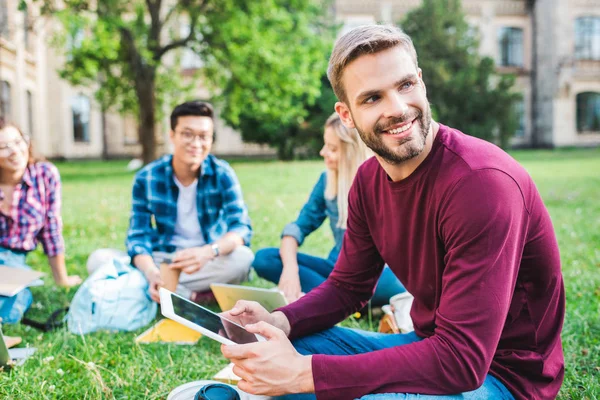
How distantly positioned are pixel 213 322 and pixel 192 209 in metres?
2.50

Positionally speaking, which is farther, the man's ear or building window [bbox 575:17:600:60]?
building window [bbox 575:17:600:60]

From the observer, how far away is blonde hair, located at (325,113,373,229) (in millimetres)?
3779

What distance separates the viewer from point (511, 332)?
184cm

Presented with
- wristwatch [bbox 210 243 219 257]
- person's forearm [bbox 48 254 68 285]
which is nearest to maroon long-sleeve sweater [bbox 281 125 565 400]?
wristwatch [bbox 210 243 219 257]

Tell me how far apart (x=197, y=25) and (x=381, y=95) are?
1501 centimetres

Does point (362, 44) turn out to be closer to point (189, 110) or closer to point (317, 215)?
point (317, 215)

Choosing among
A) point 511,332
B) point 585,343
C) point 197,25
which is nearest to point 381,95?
point 511,332

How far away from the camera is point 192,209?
439 centimetres

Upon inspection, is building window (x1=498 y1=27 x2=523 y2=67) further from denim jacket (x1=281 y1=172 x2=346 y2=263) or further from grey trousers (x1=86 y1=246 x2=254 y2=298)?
grey trousers (x1=86 y1=246 x2=254 y2=298)

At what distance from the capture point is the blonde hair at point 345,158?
3779mm

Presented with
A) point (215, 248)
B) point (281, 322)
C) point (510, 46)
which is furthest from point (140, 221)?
point (510, 46)

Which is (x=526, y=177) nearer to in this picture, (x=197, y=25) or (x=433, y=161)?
(x=433, y=161)

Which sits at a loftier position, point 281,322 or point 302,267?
point 281,322

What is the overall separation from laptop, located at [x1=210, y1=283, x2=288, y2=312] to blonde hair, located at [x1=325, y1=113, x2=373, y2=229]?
2.76 feet
